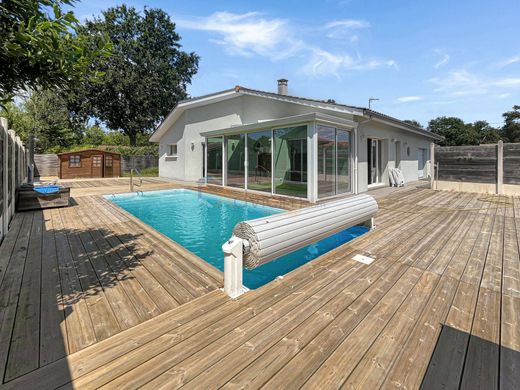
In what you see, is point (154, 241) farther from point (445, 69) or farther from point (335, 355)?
point (445, 69)

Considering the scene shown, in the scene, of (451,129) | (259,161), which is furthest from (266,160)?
(451,129)

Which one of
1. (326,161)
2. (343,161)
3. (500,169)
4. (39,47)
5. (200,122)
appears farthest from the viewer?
(200,122)

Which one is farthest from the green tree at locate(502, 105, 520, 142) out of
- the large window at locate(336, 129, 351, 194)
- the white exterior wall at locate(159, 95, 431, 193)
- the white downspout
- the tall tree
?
the tall tree

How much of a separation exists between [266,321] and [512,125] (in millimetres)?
49757

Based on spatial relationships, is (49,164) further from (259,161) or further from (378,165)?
(378,165)

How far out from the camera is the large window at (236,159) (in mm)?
10742

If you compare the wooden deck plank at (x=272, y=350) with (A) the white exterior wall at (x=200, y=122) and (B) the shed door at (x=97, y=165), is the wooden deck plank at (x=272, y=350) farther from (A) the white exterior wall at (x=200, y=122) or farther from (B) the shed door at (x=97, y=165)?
(B) the shed door at (x=97, y=165)

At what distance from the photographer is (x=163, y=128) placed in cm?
1714

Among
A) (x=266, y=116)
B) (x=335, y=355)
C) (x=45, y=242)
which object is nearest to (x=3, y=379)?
(x=335, y=355)

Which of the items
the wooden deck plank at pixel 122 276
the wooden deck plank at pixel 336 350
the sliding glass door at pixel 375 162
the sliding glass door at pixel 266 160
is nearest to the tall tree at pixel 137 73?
the sliding glass door at pixel 266 160

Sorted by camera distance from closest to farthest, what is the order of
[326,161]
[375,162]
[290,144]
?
[326,161] < [290,144] < [375,162]

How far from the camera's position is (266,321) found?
7.28 ft

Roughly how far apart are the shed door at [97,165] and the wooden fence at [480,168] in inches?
737

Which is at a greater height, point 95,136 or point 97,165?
point 95,136
